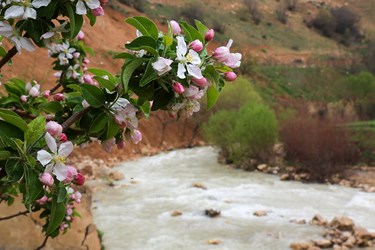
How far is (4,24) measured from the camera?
148 centimetres

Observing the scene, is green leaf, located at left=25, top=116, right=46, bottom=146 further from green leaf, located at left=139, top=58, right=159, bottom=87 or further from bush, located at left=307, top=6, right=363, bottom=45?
bush, located at left=307, top=6, right=363, bottom=45

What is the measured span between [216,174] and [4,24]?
36.5ft

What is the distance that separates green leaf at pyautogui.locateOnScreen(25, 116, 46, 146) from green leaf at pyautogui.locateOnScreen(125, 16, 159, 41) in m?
0.35

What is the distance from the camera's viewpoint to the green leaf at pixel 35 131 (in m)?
1.34

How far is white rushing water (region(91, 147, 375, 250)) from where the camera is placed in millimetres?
6812

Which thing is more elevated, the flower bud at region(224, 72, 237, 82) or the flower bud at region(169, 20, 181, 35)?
the flower bud at region(169, 20, 181, 35)

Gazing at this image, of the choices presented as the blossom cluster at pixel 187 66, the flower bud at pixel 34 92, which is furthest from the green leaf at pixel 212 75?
the flower bud at pixel 34 92

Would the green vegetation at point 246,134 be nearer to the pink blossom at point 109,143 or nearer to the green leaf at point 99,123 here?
the pink blossom at point 109,143

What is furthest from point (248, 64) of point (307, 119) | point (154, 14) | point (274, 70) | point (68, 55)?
point (68, 55)

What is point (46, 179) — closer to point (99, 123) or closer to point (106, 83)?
point (99, 123)

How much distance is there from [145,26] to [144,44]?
69 mm

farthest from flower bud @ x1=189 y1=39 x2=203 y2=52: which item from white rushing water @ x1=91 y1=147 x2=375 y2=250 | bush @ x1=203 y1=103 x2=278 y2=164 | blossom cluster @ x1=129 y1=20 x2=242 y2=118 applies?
bush @ x1=203 y1=103 x2=278 y2=164

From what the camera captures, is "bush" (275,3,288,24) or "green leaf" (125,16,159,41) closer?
"green leaf" (125,16,159,41)

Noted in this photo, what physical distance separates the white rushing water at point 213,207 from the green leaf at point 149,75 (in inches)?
206
